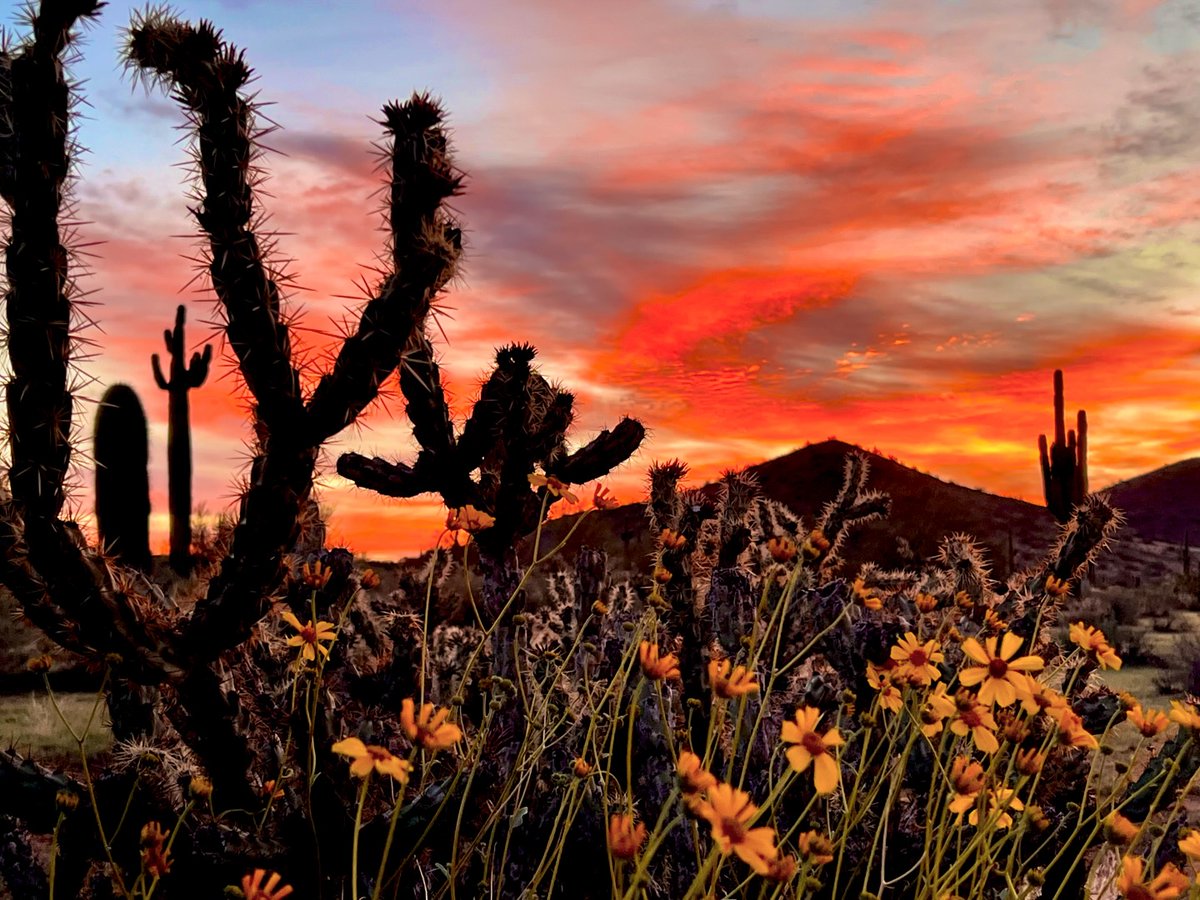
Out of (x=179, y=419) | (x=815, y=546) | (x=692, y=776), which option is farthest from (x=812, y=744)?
(x=179, y=419)

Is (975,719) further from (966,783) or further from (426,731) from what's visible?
(426,731)

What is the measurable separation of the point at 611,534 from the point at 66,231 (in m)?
21.5

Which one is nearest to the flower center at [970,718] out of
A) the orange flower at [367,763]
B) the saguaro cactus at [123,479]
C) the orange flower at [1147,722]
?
the orange flower at [1147,722]

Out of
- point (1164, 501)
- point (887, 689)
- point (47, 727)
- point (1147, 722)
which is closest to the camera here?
point (1147, 722)

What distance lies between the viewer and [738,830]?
214cm

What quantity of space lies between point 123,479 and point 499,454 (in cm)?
1253

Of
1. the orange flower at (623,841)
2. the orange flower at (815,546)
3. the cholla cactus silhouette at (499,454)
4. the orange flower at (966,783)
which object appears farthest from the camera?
the cholla cactus silhouette at (499,454)

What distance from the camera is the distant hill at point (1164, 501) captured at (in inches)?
1080

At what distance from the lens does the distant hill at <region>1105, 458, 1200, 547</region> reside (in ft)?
90.0

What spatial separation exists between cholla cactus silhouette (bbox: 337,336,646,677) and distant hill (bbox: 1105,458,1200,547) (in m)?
23.1

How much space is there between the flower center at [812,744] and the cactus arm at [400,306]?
239cm

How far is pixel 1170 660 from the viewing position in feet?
42.0

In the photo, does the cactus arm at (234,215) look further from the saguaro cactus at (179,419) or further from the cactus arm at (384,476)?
the saguaro cactus at (179,419)

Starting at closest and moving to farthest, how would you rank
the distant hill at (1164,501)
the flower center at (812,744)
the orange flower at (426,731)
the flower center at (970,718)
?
the orange flower at (426,731) → the flower center at (812,744) → the flower center at (970,718) → the distant hill at (1164,501)
